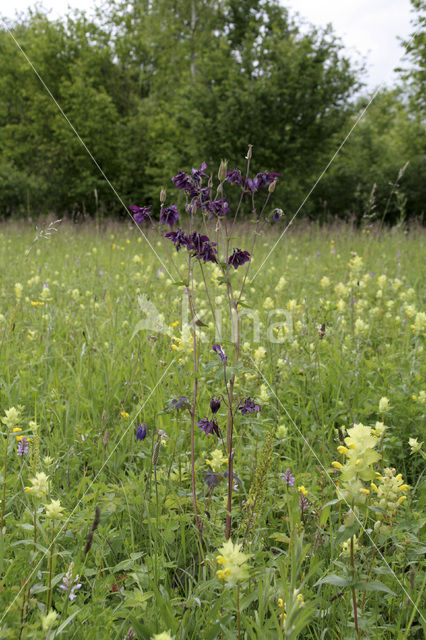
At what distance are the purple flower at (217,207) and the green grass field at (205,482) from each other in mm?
390

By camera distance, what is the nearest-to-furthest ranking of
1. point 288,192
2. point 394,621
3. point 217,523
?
point 394,621 < point 217,523 < point 288,192

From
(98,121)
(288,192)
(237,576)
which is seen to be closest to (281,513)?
(237,576)

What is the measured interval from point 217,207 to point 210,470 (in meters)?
0.95

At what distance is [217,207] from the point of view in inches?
62.2

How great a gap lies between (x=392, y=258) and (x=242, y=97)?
9.17 m

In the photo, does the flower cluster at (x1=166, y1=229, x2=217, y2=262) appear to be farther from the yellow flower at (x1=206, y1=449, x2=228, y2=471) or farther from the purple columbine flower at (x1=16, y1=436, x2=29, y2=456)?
the purple columbine flower at (x1=16, y1=436, x2=29, y2=456)

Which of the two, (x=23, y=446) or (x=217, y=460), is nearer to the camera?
(x=217, y=460)

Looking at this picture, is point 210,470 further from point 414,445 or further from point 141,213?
point 141,213

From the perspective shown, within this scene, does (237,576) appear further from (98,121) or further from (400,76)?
(98,121)

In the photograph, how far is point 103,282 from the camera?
462 centimetres

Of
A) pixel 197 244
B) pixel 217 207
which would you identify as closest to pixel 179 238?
pixel 197 244

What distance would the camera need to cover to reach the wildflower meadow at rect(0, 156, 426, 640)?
113 centimetres

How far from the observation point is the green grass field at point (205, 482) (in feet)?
3.71

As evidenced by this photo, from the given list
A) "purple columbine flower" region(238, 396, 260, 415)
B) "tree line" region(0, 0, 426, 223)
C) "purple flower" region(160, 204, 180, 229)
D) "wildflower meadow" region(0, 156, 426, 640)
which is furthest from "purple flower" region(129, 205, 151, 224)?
"tree line" region(0, 0, 426, 223)
